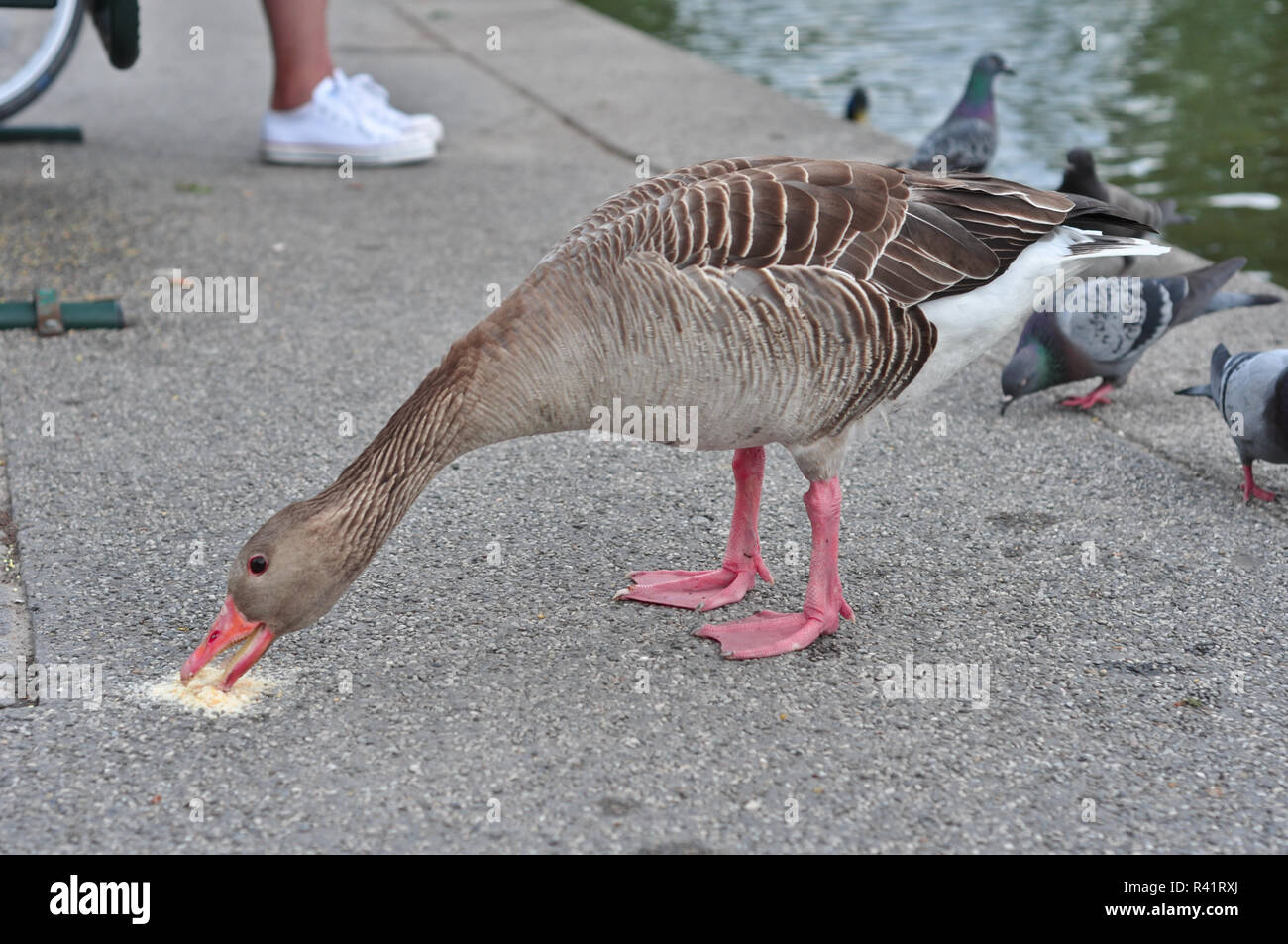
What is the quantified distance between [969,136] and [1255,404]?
3815 mm

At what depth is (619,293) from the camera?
3.22m

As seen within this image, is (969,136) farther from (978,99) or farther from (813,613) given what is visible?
(813,613)

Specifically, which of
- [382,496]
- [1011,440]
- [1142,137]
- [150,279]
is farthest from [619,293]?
[1142,137]

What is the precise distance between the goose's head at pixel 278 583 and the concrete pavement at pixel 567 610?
0.69ft

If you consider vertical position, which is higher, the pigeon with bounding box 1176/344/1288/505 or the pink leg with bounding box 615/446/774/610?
the pigeon with bounding box 1176/344/1288/505

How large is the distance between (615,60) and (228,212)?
474 centimetres

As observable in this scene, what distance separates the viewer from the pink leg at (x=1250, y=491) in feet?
14.3

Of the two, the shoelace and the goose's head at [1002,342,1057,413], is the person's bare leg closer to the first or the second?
the shoelace

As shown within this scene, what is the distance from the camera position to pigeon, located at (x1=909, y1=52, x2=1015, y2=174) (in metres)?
7.54

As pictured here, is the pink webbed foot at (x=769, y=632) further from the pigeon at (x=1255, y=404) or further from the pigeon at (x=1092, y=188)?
the pigeon at (x=1092, y=188)

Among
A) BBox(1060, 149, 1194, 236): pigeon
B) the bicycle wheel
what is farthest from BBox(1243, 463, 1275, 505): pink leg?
the bicycle wheel

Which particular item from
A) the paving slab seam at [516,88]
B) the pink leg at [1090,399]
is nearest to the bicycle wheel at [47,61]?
the paving slab seam at [516,88]

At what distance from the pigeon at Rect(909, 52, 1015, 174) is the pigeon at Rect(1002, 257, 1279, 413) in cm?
228

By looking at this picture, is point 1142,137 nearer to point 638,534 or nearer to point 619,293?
point 638,534
